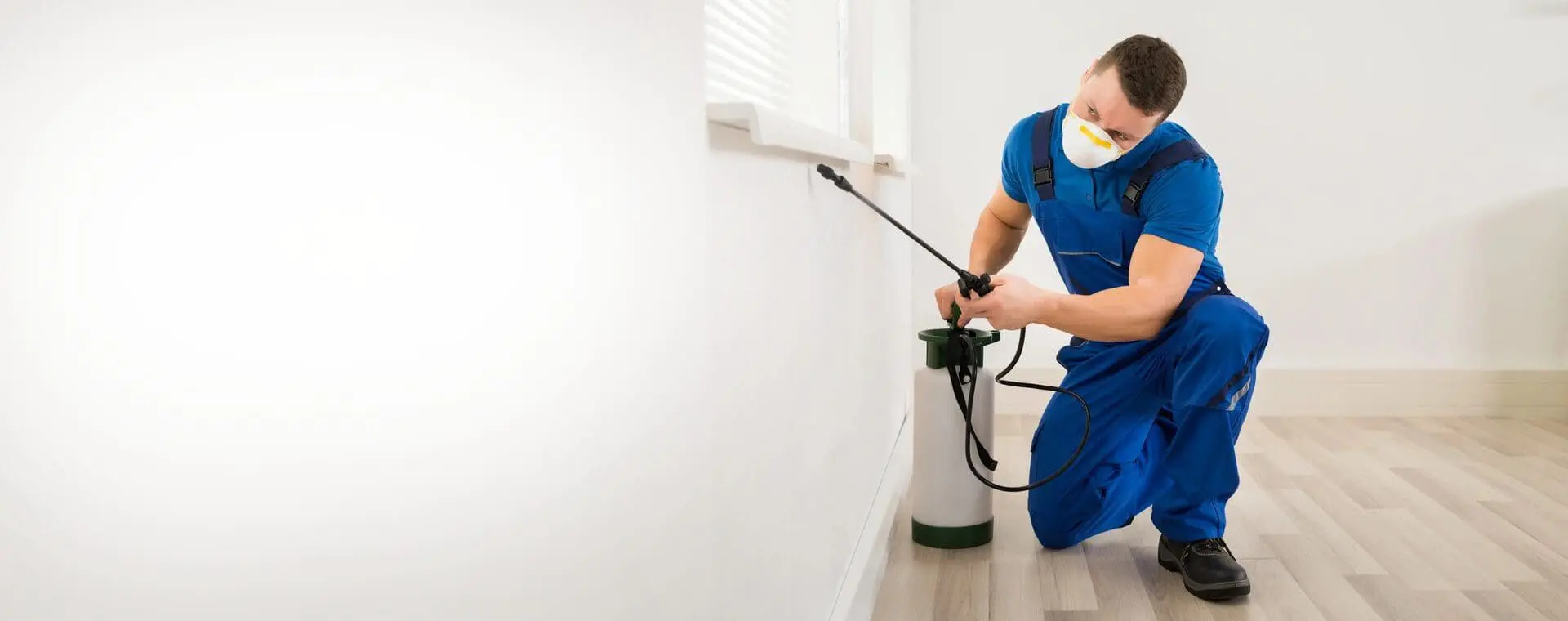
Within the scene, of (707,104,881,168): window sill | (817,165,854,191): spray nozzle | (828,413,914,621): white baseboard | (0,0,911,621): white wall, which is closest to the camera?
(0,0,911,621): white wall

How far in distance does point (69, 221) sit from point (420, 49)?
0.57ft

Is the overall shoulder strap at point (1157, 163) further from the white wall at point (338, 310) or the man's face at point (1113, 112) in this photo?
the white wall at point (338, 310)

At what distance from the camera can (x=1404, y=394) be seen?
366 cm

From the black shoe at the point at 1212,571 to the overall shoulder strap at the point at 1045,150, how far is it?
701 mm

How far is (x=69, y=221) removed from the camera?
31 centimetres

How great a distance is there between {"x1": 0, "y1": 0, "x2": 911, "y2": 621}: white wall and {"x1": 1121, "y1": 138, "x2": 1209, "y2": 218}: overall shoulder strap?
141 cm

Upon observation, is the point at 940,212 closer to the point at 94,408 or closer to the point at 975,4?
the point at 975,4

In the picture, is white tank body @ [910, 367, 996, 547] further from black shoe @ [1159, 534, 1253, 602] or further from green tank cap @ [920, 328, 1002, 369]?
black shoe @ [1159, 534, 1253, 602]

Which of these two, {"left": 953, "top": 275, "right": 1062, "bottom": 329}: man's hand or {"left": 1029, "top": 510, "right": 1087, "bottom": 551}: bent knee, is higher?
{"left": 953, "top": 275, "right": 1062, "bottom": 329}: man's hand

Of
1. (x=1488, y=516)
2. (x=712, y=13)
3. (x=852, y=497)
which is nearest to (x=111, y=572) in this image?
(x=712, y=13)

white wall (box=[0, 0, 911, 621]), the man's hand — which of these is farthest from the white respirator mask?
white wall (box=[0, 0, 911, 621])

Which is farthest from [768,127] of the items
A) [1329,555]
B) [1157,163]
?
[1329,555]

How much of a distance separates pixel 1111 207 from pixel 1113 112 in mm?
235

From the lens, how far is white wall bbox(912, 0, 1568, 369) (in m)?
3.52
